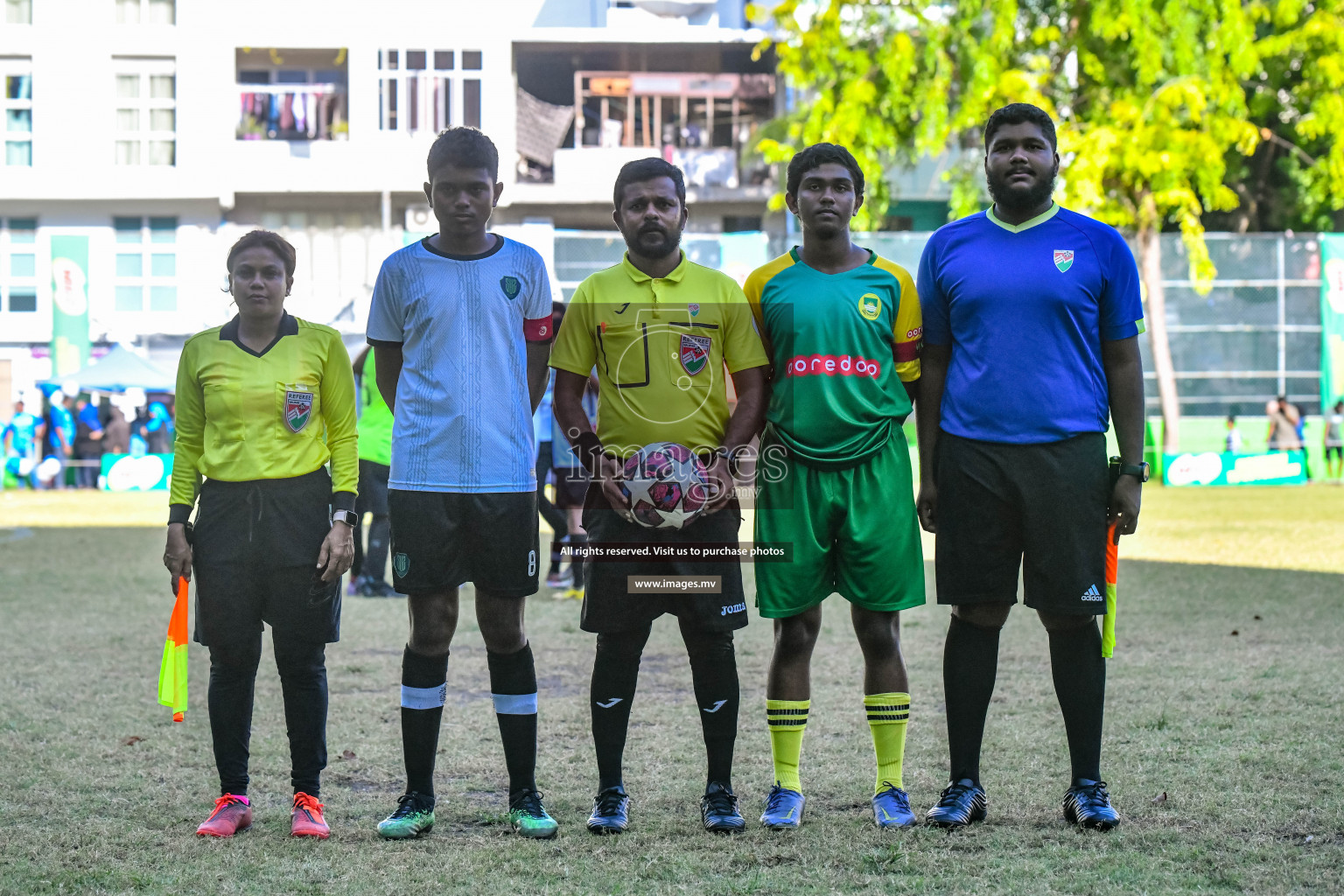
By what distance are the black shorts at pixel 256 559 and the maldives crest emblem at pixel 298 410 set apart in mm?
155

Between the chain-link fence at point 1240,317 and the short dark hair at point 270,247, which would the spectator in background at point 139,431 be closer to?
the chain-link fence at point 1240,317

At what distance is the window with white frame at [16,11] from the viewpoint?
3092cm

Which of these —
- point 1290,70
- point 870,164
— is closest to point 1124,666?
point 870,164

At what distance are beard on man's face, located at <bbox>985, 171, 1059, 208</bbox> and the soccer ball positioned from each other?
117cm

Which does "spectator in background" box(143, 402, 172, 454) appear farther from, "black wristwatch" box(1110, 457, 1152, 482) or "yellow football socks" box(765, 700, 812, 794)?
"black wristwatch" box(1110, 457, 1152, 482)

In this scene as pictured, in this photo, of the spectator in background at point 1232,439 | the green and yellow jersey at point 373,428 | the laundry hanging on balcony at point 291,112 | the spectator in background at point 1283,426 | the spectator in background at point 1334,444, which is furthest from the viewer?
the laundry hanging on balcony at point 291,112

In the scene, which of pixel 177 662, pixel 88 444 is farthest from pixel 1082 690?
pixel 88 444

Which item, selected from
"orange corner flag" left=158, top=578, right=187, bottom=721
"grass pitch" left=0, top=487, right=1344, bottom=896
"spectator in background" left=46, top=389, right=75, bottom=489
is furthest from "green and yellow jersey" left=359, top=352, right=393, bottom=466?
"spectator in background" left=46, top=389, right=75, bottom=489

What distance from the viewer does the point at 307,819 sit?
13.0 feet

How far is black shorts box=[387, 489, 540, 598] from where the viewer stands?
13.0 ft

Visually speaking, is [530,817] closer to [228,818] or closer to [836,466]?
[228,818]

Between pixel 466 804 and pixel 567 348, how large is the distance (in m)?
1.45

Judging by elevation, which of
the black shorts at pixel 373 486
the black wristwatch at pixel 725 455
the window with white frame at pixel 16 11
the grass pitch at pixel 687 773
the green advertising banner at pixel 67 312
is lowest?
the grass pitch at pixel 687 773

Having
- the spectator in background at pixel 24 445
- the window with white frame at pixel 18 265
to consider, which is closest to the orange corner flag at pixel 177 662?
the spectator in background at pixel 24 445
